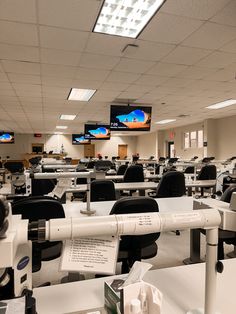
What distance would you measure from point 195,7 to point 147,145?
1395 centimetres

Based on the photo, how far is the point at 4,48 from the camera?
11.0 feet

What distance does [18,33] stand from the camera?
2.93 metres

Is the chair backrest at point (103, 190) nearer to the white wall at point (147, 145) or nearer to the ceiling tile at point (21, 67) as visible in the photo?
the ceiling tile at point (21, 67)

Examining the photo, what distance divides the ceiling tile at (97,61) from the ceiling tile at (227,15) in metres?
Answer: 1.52

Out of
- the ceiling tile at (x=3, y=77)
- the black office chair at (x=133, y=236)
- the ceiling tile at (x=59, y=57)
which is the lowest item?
the black office chair at (x=133, y=236)

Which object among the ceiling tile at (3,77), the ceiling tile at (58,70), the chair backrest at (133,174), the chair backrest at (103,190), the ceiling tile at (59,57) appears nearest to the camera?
the ceiling tile at (59,57)

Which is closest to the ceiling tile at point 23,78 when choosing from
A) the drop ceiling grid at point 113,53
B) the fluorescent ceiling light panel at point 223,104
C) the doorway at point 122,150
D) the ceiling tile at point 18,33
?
the drop ceiling grid at point 113,53

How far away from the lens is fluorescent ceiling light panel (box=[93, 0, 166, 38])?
8.06ft

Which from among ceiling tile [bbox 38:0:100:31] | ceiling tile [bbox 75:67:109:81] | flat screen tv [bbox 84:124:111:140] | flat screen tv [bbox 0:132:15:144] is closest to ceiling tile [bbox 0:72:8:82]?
ceiling tile [bbox 75:67:109:81]

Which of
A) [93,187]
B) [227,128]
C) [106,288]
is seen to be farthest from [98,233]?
[227,128]

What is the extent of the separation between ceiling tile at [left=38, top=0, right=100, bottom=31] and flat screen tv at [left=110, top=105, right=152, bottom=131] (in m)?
3.50

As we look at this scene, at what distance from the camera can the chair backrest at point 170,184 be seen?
4145 mm

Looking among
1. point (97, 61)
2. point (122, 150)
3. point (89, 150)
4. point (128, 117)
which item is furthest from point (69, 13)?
point (122, 150)

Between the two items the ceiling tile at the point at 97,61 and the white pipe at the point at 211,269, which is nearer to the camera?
the white pipe at the point at 211,269
